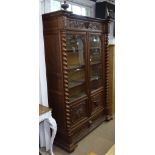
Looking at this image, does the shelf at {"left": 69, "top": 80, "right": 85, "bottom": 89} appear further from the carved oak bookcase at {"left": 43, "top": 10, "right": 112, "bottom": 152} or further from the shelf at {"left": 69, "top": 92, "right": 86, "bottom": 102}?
the shelf at {"left": 69, "top": 92, "right": 86, "bottom": 102}

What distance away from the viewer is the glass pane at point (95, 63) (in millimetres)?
2793

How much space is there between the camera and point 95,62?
2918mm

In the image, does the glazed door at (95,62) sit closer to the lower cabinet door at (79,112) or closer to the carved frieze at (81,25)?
the carved frieze at (81,25)

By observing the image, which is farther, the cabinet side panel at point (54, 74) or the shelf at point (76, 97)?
the shelf at point (76, 97)

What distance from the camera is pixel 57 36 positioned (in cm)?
216

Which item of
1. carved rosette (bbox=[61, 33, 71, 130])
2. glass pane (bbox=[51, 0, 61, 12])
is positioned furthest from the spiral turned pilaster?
carved rosette (bbox=[61, 33, 71, 130])

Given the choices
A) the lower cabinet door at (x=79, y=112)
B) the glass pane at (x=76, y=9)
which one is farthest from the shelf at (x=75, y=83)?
the glass pane at (x=76, y=9)

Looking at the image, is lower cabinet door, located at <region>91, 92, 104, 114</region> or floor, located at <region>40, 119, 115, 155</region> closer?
floor, located at <region>40, 119, 115, 155</region>

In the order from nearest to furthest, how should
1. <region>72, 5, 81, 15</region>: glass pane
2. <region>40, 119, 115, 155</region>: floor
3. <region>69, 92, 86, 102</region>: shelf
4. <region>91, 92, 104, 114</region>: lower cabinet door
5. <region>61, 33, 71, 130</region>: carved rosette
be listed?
1. <region>61, 33, 71, 130</region>: carved rosette
2. <region>40, 119, 115, 155</region>: floor
3. <region>69, 92, 86, 102</region>: shelf
4. <region>91, 92, 104, 114</region>: lower cabinet door
5. <region>72, 5, 81, 15</region>: glass pane

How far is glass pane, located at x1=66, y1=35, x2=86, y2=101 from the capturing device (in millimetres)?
2471
